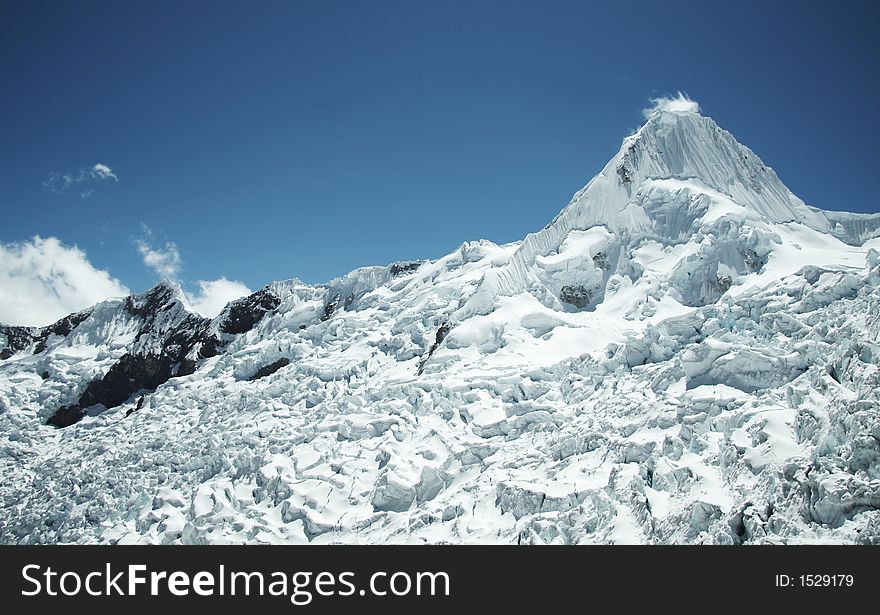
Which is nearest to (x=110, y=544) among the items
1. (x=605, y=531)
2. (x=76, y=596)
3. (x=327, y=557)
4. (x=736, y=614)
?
(x=327, y=557)

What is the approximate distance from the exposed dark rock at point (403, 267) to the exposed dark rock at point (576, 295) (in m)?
27.0

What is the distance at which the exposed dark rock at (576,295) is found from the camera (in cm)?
5894

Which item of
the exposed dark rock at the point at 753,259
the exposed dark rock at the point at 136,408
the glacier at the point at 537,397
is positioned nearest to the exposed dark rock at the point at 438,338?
the glacier at the point at 537,397

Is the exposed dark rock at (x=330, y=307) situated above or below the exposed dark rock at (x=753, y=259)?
above

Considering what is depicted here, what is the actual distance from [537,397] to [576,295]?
18355mm

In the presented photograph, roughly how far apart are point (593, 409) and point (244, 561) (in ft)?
79.8

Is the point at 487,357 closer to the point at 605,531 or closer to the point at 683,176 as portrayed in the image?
the point at 605,531

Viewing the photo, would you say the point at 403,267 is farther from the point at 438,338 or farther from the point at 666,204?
the point at 666,204

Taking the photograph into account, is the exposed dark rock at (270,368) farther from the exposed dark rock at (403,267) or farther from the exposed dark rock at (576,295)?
the exposed dark rock at (576,295)

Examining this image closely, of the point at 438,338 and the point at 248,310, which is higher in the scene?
the point at 248,310

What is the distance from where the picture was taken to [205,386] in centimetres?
6794

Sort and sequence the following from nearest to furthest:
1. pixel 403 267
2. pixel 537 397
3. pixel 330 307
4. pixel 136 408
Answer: pixel 537 397 < pixel 136 408 < pixel 330 307 < pixel 403 267

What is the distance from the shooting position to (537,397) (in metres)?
44.5

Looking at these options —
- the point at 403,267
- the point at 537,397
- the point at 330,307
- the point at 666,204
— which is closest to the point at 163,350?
the point at 330,307
